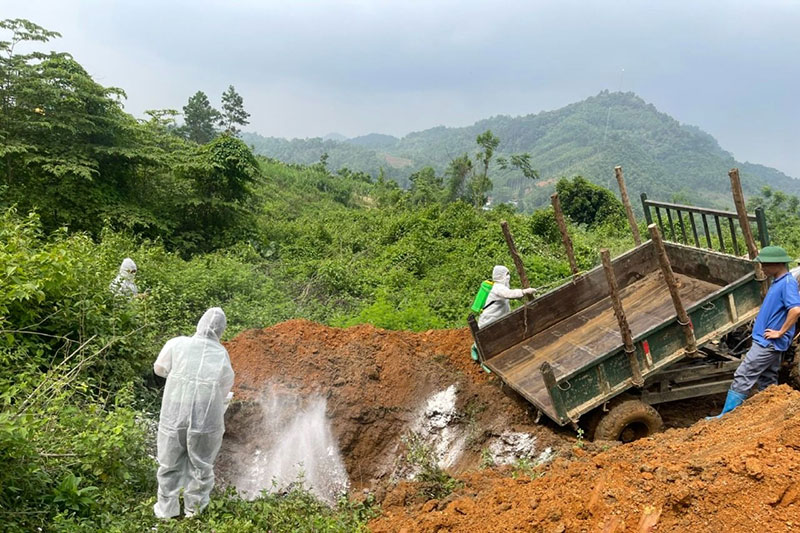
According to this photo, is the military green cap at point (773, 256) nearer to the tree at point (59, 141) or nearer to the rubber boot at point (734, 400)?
the rubber boot at point (734, 400)

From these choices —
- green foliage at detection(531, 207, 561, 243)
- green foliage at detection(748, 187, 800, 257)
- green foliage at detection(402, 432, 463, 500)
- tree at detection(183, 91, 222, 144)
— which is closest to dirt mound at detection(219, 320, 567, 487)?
green foliage at detection(402, 432, 463, 500)

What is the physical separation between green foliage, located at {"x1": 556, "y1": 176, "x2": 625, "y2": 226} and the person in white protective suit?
20.9 meters

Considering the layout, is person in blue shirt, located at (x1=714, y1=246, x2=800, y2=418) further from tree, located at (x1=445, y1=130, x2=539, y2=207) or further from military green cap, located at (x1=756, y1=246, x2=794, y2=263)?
tree, located at (x1=445, y1=130, x2=539, y2=207)

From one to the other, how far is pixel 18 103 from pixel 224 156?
455 centimetres

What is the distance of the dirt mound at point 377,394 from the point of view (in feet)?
17.9

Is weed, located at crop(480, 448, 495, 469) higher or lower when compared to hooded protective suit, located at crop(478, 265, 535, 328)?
lower

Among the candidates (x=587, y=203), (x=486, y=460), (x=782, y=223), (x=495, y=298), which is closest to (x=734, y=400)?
(x=486, y=460)

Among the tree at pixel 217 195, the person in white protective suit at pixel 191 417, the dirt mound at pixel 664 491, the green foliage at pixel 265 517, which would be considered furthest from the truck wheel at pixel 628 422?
the tree at pixel 217 195

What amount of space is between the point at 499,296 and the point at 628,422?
2078 millimetres

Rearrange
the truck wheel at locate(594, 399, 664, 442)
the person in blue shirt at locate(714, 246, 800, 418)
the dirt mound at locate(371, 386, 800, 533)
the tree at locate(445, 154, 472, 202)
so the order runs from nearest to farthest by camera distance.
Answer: the dirt mound at locate(371, 386, 800, 533) < the person in blue shirt at locate(714, 246, 800, 418) < the truck wheel at locate(594, 399, 664, 442) < the tree at locate(445, 154, 472, 202)

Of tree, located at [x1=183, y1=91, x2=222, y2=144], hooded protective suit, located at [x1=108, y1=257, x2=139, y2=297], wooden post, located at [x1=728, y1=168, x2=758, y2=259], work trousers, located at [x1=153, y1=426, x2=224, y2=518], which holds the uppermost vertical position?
tree, located at [x1=183, y1=91, x2=222, y2=144]

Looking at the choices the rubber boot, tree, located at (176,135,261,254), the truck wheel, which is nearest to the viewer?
the rubber boot

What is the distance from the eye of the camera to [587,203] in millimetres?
23391

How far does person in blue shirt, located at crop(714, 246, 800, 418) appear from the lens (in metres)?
4.66
